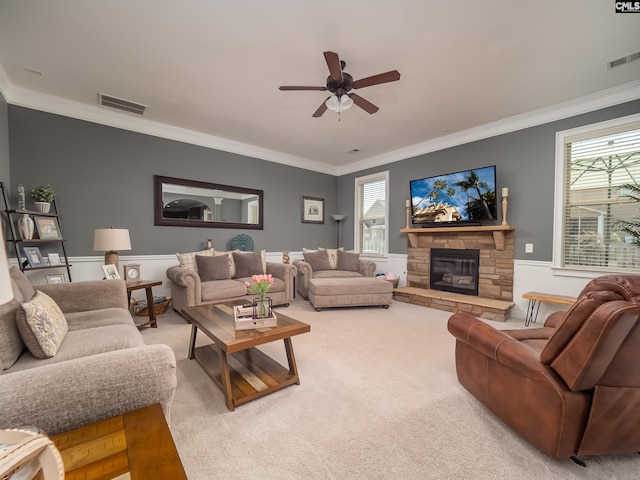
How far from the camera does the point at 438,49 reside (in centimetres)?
246

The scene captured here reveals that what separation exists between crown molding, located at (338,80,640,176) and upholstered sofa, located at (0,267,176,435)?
4763 mm

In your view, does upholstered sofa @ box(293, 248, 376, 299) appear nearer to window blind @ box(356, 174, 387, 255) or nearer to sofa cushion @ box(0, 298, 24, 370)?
window blind @ box(356, 174, 387, 255)

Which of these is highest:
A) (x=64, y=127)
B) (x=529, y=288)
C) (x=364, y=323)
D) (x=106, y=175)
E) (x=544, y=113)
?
(x=544, y=113)

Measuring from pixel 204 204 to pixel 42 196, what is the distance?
193 centimetres

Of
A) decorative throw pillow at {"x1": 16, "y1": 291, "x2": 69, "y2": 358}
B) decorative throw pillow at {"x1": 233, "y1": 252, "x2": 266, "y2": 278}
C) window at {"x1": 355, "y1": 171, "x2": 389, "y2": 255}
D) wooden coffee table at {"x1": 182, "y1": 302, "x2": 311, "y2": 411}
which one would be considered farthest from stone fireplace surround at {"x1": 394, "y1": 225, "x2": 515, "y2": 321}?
decorative throw pillow at {"x1": 16, "y1": 291, "x2": 69, "y2": 358}

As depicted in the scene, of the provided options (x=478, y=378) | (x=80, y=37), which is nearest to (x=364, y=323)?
(x=478, y=378)

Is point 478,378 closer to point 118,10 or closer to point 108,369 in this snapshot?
point 108,369

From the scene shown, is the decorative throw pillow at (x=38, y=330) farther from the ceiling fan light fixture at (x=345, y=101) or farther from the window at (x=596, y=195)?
the window at (x=596, y=195)

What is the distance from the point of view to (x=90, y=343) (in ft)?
5.47

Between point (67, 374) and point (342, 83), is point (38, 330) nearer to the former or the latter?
point (67, 374)

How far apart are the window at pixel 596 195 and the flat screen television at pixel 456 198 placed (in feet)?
2.51

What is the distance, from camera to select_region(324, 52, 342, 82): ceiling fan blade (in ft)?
6.91

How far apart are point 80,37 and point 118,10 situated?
0.60 m

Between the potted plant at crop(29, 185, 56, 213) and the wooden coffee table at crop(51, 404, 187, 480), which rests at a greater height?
the potted plant at crop(29, 185, 56, 213)
